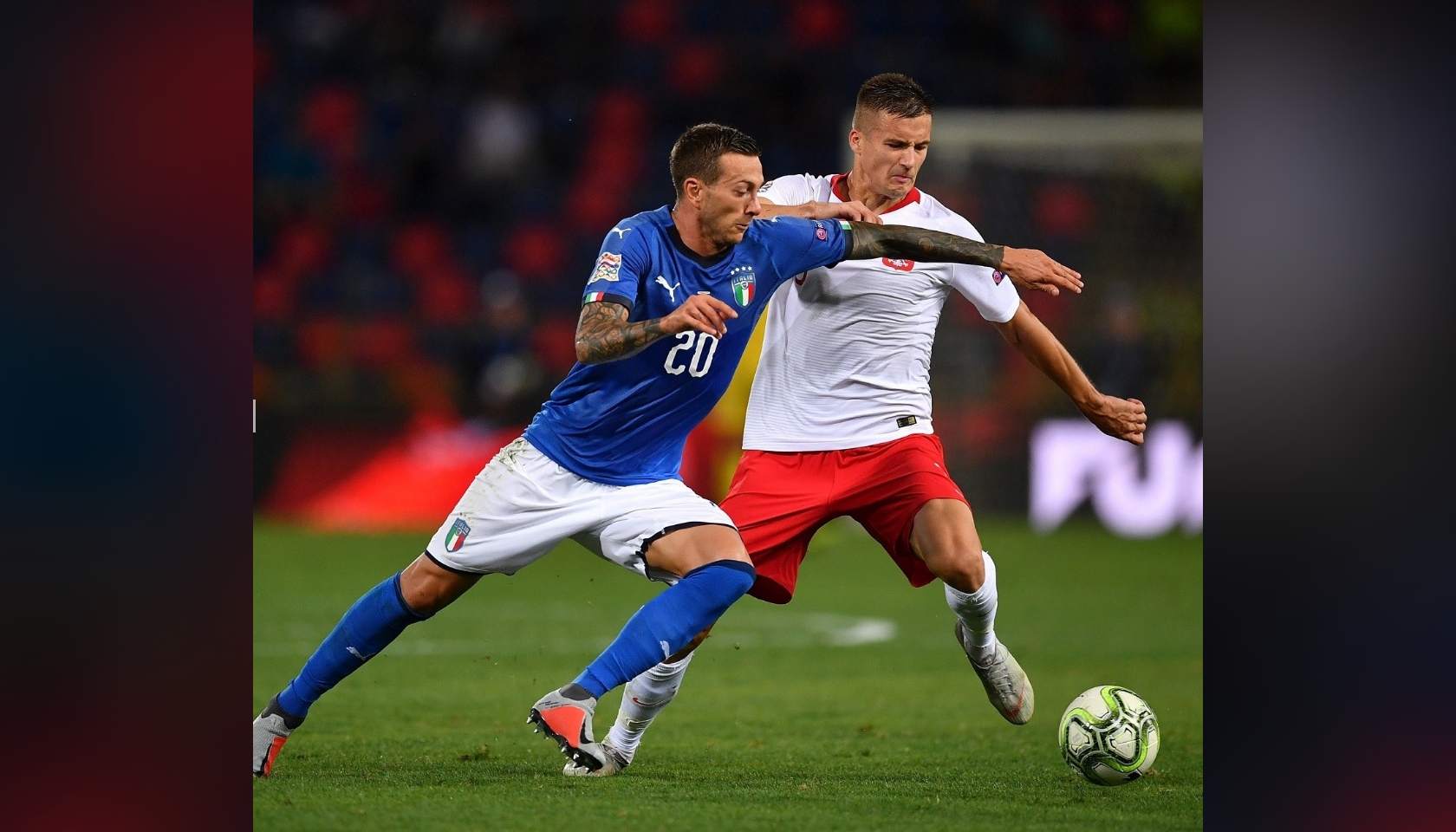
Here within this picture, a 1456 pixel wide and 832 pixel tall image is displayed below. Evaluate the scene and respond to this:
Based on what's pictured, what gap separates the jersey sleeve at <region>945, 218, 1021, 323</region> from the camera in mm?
5211

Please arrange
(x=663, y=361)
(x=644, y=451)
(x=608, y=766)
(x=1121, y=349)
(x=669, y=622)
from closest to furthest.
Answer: (x=669, y=622), (x=663, y=361), (x=644, y=451), (x=608, y=766), (x=1121, y=349)

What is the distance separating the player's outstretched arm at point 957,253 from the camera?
4656 millimetres

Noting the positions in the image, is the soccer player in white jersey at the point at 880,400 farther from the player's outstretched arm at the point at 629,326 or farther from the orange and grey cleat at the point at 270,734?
the orange and grey cleat at the point at 270,734

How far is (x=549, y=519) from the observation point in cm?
461

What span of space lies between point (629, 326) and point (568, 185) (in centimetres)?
1271

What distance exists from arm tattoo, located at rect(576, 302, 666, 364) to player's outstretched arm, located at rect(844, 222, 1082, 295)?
3.06 ft

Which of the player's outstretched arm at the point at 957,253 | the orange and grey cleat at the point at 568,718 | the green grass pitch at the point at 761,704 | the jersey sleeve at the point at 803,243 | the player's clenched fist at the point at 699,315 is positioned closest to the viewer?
the player's clenched fist at the point at 699,315

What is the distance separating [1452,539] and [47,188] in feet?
8.62

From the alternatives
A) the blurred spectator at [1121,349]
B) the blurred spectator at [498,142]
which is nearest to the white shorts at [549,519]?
the blurred spectator at [1121,349]

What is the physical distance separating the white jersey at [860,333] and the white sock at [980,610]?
56cm

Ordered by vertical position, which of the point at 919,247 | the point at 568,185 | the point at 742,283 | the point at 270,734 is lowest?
the point at 270,734

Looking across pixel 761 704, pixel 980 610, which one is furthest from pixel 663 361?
pixel 761 704

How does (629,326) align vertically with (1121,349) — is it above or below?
below

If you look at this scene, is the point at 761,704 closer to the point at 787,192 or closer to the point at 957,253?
the point at 787,192
